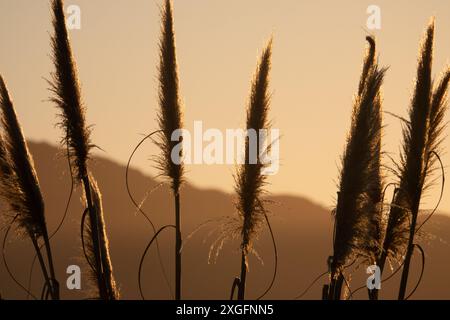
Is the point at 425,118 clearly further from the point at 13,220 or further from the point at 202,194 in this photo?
the point at 202,194

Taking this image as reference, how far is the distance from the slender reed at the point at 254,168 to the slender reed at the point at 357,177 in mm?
560

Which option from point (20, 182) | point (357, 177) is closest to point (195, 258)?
point (20, 182)

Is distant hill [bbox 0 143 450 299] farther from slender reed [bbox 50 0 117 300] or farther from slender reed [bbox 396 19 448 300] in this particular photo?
slender reed [bbox 396 19 448 300]

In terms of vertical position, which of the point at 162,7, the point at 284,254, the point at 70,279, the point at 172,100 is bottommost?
the point at 284,254

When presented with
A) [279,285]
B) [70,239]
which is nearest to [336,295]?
[279,285]

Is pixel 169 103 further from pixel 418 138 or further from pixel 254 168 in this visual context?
pixel 418 138

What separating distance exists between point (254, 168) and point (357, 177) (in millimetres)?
701

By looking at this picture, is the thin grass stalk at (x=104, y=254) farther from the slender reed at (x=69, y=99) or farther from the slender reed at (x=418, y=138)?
the slender reed at (x=418, y=138)

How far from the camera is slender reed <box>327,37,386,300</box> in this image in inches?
178

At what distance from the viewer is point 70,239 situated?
290ft

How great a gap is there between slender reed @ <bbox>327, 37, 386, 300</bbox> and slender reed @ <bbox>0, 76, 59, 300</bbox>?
1937 mm

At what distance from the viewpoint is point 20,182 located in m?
5.07
